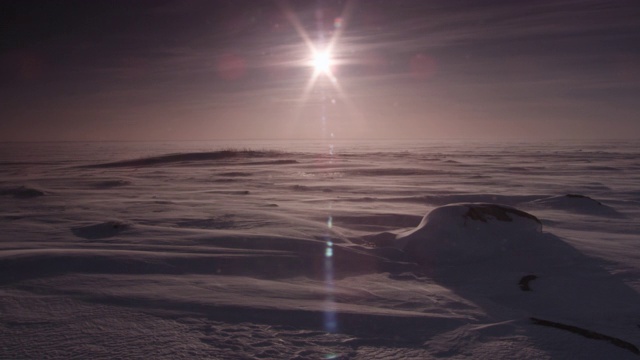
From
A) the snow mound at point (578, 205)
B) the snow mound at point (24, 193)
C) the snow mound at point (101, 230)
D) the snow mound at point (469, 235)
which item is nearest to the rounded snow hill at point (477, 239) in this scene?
the snow mound at point (469, 235)

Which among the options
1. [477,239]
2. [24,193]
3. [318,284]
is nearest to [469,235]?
[477,239]

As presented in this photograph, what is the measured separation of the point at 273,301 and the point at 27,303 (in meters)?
1.38

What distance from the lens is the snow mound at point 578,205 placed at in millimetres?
6492

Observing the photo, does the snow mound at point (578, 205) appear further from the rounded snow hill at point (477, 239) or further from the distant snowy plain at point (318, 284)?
the rounded snow hill at point (477, 239)

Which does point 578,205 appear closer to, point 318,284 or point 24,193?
point 318,284

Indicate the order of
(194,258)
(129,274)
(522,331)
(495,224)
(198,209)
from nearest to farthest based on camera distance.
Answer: (522,331)
(129,274)
(194,258)
(495,224)
(198,209)

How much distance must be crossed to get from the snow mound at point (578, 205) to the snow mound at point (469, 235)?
2.48m

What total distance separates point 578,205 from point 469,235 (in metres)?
3.58

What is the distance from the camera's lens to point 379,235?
194 inches

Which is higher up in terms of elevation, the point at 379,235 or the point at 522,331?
the point at 379,235

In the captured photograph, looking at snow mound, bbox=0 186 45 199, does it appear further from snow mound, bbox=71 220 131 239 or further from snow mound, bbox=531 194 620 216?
snow mound, bbox=531 194 620 216

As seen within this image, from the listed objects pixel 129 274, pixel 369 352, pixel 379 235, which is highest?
pixel 379 235

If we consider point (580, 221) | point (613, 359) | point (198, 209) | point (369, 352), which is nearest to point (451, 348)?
point (369, 352)

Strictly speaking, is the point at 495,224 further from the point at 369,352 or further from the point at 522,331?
the point at 369,352
